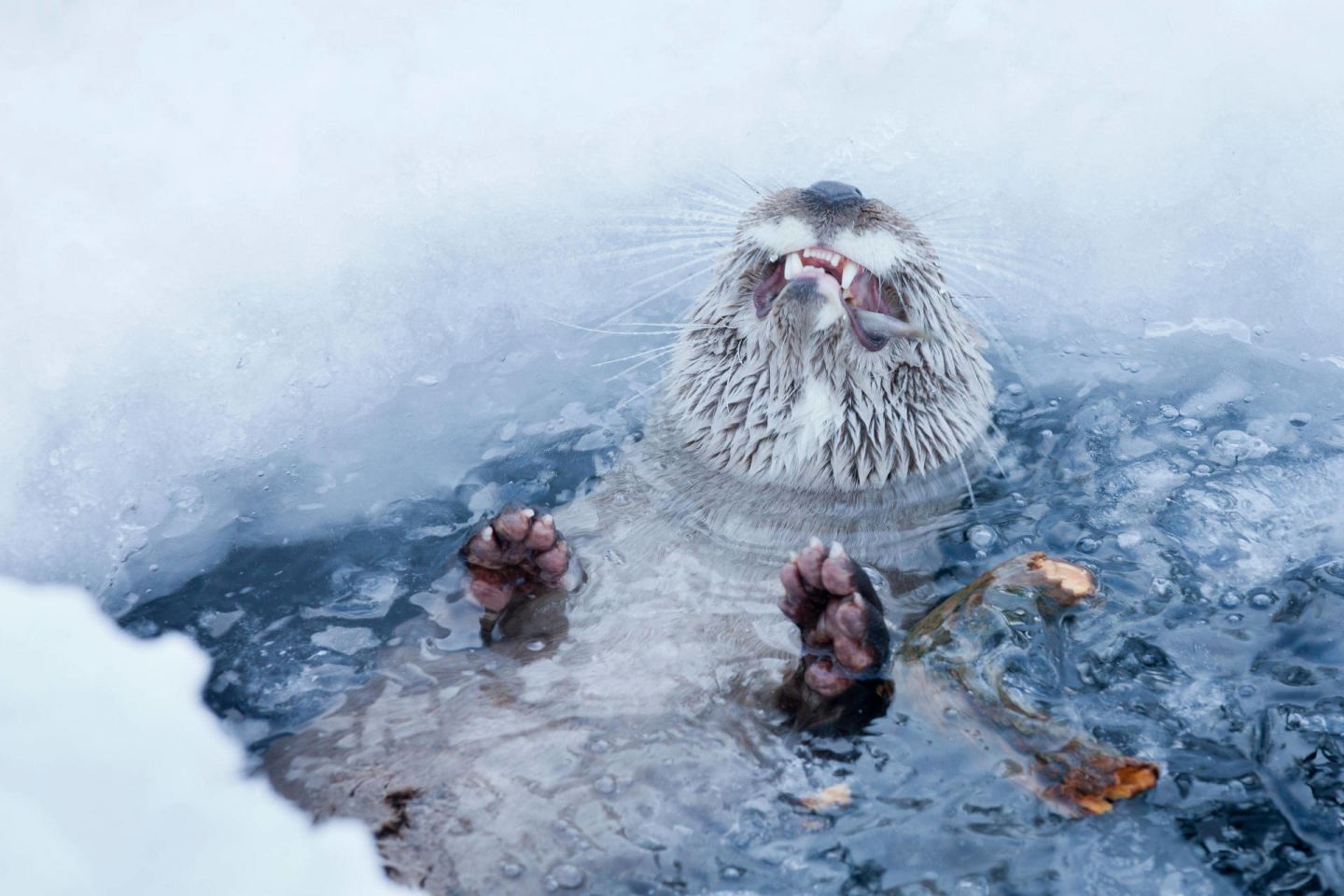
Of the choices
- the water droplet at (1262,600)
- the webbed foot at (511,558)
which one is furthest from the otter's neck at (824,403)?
the water droplet at (1262,600)

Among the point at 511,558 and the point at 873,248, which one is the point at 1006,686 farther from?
the point at 511,558

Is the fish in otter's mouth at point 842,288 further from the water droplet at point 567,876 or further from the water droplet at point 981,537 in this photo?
the water droplet at point 567,876

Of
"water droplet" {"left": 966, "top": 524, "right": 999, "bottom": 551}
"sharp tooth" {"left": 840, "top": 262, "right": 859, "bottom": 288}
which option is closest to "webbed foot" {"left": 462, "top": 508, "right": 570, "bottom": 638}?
"sharp tooth" {"left": 840, "top": 262, "right": 859, "bottom": 288}

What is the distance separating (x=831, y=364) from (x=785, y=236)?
1.32 ft

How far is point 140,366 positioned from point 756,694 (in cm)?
182

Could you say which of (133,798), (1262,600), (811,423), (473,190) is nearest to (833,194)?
(811,423)

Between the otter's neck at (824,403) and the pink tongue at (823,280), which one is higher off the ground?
the pink tongue at (823,280)

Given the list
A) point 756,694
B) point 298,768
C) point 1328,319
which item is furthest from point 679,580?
point 1328,319

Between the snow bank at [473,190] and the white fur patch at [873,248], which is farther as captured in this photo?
the snow bank at [473,190]

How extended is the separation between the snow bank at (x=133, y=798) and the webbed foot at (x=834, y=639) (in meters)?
0.79

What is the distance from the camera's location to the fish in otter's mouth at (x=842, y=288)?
2465 mm

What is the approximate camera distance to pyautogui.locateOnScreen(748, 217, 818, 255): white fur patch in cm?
242

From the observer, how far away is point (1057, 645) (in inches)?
92.5

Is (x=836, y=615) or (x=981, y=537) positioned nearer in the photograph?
(x=836, y=615)
